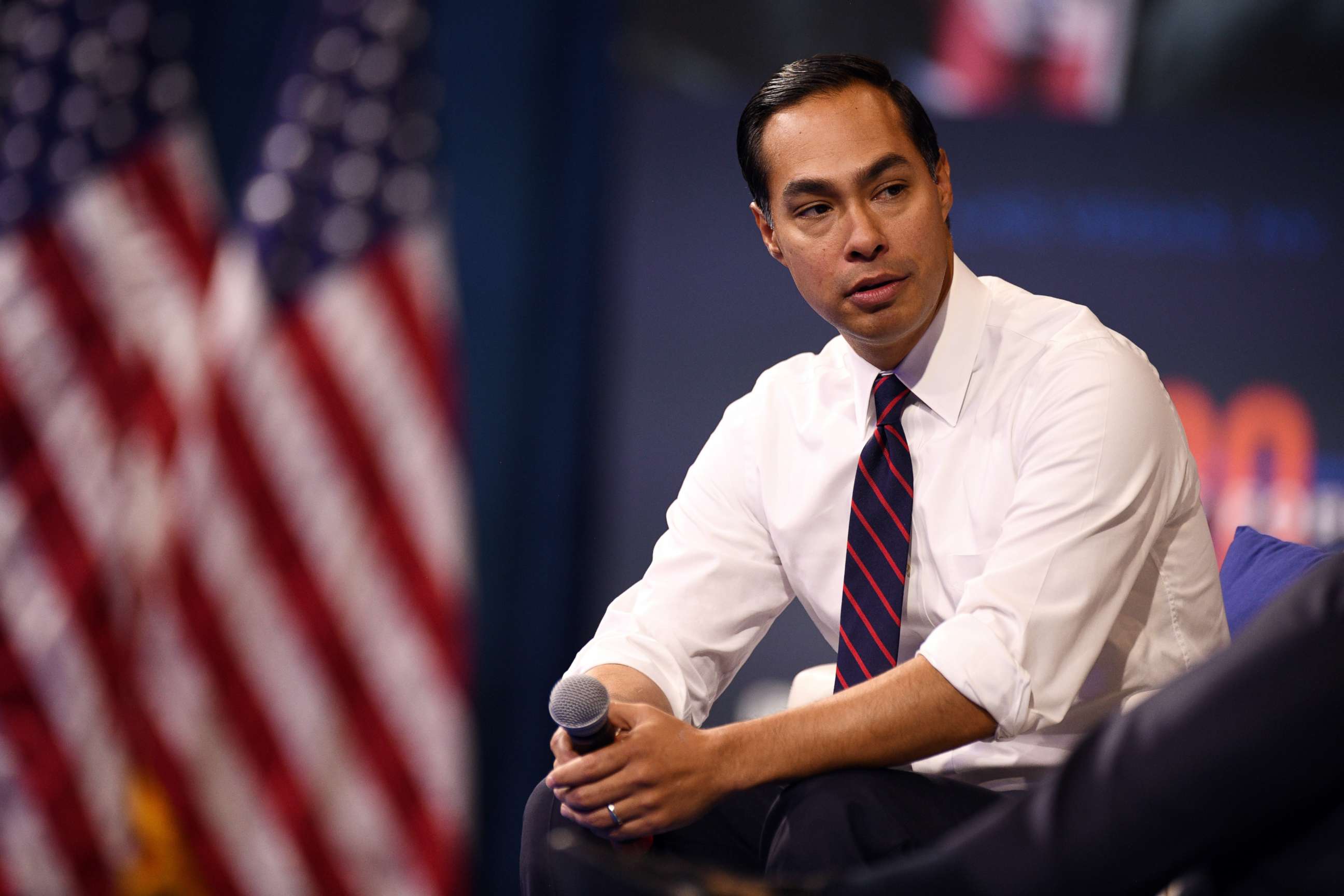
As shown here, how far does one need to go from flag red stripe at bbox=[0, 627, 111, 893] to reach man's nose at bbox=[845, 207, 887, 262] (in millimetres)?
1867

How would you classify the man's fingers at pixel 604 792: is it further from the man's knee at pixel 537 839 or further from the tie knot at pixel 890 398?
the tie knot at pixel 890 398

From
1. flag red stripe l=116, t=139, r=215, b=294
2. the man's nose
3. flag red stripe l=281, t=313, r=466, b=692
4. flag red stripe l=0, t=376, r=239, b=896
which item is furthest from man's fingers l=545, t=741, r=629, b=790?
flag red stripe l=116, t=139, r=215, b=294

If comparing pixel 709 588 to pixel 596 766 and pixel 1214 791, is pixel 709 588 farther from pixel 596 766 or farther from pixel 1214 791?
pixel 1214 791

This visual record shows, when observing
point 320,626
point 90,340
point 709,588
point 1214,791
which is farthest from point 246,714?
point 1214,791

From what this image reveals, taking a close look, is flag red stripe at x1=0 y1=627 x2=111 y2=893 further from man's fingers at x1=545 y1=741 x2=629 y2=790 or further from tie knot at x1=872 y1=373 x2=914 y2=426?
tie knot at x1=872 y1=373 x2=914 y2=426

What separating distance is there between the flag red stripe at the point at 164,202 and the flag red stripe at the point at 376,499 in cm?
36

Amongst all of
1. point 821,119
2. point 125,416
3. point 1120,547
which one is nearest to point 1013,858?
point 1120,547

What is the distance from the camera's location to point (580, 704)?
42.0 inches

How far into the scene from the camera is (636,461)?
264cm

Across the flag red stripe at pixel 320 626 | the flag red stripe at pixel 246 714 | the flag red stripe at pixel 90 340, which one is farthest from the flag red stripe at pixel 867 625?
→ the flag red stripe at pixel 90 340

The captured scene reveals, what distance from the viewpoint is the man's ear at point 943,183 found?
1.43 m

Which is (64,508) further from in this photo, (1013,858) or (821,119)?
(1013,858)

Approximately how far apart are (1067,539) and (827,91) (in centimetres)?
60

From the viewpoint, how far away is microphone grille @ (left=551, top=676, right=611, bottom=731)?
3.50 feet
